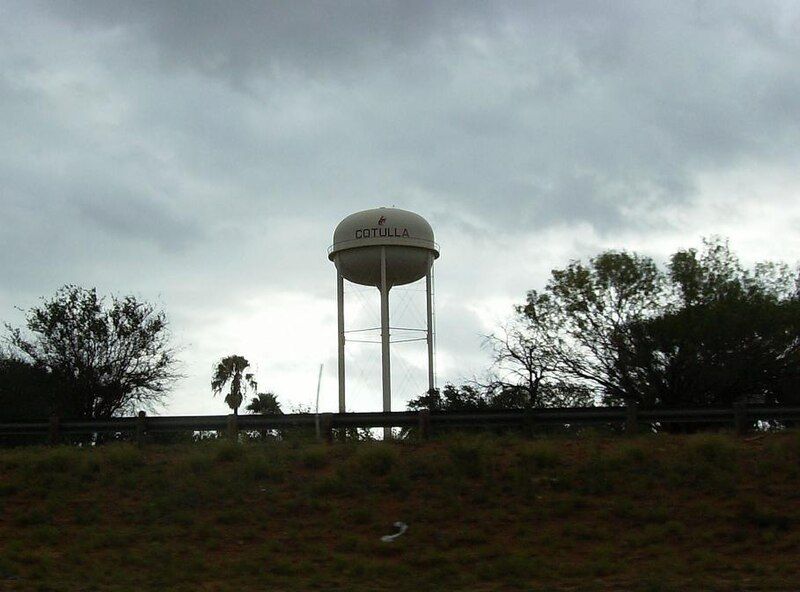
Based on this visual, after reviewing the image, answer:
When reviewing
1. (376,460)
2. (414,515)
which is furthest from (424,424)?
(414,515)

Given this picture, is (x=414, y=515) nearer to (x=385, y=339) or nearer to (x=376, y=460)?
(x=376, y=460)

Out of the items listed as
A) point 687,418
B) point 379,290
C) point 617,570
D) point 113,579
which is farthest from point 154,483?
point 379,290

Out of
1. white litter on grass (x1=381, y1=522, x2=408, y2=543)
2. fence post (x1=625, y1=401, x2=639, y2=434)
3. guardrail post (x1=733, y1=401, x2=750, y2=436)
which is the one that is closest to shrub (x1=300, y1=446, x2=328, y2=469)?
white litter on grass (x1=381, y1=522, x2=408, y2=543)

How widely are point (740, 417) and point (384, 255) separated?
65.5 feet

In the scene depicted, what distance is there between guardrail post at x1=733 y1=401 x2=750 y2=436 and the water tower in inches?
741

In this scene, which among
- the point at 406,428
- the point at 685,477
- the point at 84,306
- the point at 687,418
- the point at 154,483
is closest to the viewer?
the point at 685,477

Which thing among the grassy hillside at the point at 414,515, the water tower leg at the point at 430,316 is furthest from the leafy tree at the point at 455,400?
the grassy hillside at the point at 414,515

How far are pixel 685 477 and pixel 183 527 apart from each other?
8203 millimetres

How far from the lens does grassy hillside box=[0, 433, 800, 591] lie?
1368 centimetres

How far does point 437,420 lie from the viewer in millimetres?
21969

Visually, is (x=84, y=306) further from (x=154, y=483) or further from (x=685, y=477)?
(x=685, y=477)

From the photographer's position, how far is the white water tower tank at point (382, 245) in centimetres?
3891

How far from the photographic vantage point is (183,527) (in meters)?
16.3

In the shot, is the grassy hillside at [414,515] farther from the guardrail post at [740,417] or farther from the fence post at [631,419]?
the guardrail post at [740,417]
